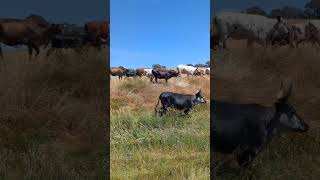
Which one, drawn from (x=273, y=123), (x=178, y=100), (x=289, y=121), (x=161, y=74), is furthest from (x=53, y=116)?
(x=161, y=74)

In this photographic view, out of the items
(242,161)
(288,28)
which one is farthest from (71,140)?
(288,28)

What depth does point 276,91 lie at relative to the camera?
18.8 ft

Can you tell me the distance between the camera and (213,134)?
5.46m

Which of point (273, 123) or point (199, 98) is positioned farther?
point (199, 98)

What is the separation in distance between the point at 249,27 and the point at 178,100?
145cm

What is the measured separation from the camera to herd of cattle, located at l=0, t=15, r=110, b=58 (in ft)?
18.6

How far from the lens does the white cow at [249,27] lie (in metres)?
6.29

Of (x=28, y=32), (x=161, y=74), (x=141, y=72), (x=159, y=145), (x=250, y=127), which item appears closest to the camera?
(x=250, y=127)

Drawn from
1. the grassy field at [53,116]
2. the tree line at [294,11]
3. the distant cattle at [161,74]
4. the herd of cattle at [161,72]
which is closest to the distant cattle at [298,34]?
the tree line at [294,11]

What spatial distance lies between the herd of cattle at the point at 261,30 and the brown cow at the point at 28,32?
6.79 ft

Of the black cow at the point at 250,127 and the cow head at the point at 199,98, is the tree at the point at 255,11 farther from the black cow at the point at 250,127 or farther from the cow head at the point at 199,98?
the black cow at the point at 250,127

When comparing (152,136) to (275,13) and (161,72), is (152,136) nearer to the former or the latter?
(161,72)

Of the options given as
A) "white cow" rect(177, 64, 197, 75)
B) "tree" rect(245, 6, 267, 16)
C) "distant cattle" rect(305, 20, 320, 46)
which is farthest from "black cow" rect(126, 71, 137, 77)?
"distant cattle" rect(305, 20, 320, 46)

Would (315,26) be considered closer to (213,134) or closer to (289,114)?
(289,114)
